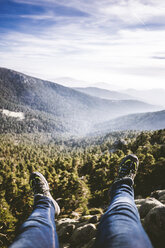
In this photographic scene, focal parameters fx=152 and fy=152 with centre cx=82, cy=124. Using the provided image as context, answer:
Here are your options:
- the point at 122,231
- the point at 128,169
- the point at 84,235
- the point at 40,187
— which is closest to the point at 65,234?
the point at 84,235

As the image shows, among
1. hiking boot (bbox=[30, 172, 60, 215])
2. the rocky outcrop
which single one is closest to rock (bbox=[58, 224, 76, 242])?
the rocky outcrop

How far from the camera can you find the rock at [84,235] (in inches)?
359

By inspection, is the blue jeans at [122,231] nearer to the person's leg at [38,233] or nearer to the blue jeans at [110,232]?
the blue jeans at [110,232]

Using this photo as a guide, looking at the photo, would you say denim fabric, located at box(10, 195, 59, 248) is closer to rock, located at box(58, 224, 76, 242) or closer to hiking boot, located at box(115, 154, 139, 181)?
hiking boot, located at box(115, 154, 139, 181)

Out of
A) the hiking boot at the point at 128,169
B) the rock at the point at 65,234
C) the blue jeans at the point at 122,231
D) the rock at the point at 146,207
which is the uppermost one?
the blue jeans at the point at 122,231

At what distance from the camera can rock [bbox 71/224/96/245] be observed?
9117mm

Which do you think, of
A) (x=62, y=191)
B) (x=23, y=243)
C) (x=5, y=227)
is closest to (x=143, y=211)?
(x=23, y=243)

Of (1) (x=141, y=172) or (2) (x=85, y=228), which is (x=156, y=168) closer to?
(1) (x=141, y=172)

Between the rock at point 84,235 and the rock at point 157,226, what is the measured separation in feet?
12.2

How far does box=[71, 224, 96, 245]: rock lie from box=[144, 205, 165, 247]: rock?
12.2 ft

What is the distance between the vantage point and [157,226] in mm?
6883

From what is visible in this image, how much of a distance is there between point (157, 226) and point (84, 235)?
180 inches

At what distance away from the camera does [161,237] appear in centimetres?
646

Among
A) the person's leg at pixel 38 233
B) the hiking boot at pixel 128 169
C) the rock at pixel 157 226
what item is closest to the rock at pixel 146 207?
the rock at pixel 157 226
